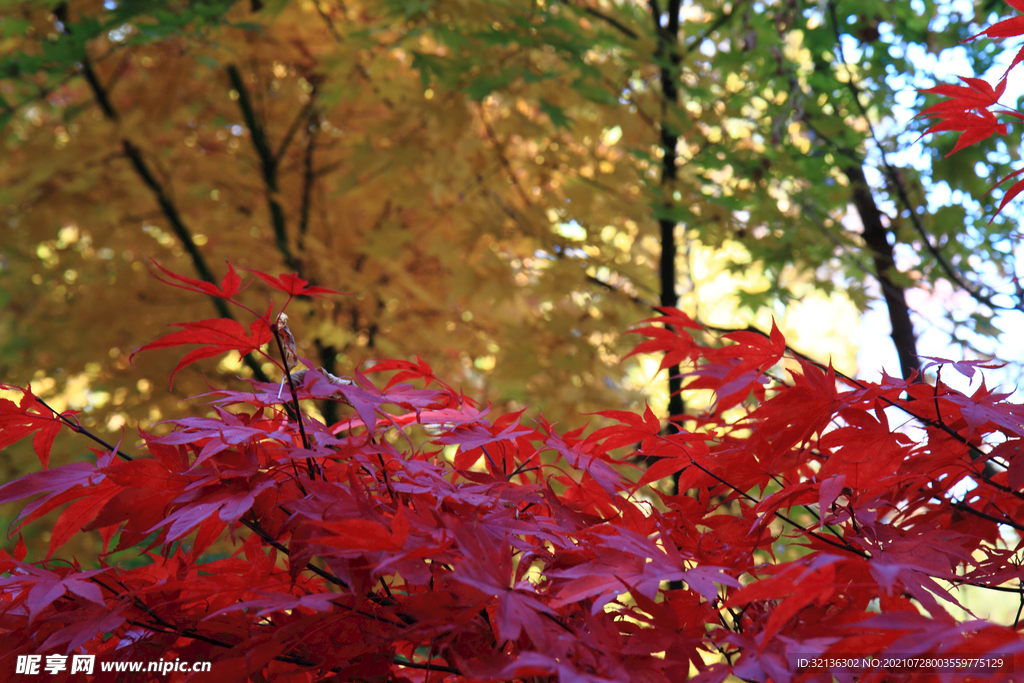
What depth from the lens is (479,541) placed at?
0.55 meters

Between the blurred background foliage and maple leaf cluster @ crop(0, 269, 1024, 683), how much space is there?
87 cm

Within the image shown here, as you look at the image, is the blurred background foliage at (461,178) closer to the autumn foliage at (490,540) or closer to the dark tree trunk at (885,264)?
the dark tree trunk at (885,264)

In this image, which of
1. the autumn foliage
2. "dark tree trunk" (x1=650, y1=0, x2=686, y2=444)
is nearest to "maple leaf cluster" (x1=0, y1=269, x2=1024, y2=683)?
the autumn foliage

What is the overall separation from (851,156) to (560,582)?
1.39m

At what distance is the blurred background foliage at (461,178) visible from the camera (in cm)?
158

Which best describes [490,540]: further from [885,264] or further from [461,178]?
[461,178]

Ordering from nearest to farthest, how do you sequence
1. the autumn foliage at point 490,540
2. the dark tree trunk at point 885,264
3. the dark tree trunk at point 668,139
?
the autumn foliage at point 490,540
the dark tree trunk at point 885,264
the dark tree trunk at point 668,139

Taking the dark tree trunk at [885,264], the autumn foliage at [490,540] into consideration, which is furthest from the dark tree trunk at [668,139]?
the autumn foliage at [490,540]

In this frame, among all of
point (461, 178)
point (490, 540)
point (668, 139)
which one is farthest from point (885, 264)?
point (490, 540)

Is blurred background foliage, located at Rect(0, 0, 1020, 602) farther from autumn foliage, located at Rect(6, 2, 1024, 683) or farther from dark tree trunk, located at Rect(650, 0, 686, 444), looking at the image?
autumn foliage, located at Rect(6, 2, 1024, 683)

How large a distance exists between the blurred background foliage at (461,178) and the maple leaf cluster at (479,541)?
0.87m

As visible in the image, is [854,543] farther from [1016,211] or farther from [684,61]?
[684,61]

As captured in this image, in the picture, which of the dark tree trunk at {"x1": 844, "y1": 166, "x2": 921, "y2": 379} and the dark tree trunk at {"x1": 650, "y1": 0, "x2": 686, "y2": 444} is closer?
the dark tree trunk at {"x1": 844, "y1": 166, "x2": 921, "y2": 379}

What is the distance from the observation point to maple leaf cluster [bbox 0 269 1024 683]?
Result: 1.72 feet
